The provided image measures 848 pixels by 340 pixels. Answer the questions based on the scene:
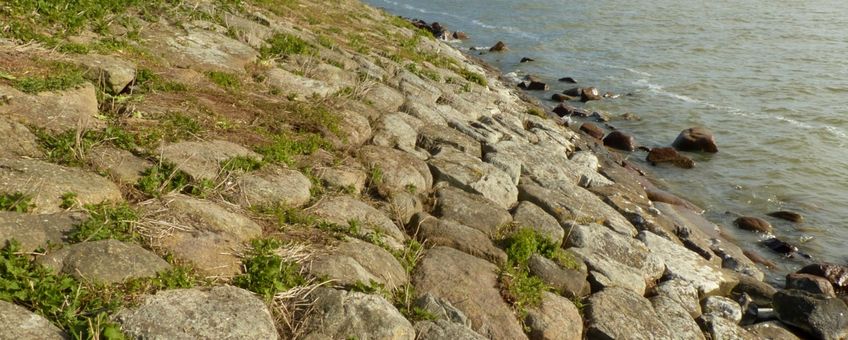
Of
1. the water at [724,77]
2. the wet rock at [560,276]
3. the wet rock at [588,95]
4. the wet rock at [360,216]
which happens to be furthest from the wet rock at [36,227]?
the wet rock at [588,95]

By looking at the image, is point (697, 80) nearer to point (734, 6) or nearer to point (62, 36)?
point (734, 6)

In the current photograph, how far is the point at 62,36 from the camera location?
25.0ft

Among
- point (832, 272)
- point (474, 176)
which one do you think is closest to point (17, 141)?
point (474, 176)

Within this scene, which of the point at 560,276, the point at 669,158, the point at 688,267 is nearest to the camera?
the point at 560,276

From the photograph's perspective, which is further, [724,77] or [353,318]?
[724,77]

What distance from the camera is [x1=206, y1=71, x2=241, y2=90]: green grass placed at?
8.27 metres

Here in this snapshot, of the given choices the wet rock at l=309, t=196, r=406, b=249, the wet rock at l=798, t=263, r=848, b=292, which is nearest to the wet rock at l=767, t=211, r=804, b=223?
the wet rock at l=798, t=263, r=848, b=292

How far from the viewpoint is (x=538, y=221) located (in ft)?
24.4

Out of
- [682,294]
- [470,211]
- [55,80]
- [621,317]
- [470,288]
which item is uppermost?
[55,80]

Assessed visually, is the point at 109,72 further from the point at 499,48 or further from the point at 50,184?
the point at 499,48

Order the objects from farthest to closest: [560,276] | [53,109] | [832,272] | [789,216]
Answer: [789,216] < [832,272] < [560,276] < [53,109]

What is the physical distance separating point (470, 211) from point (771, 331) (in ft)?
11.8

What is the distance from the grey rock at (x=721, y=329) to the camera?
6.87m

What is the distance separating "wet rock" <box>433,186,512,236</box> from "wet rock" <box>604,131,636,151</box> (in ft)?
27.5
